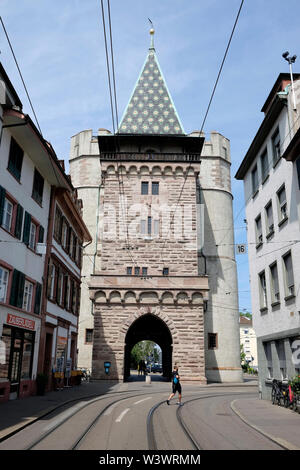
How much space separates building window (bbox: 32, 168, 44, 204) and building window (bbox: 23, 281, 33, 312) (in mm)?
3923

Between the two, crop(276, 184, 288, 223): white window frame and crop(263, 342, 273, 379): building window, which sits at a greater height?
crop(276, 184, 288, 223): white window frame

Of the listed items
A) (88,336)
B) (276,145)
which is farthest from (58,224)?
(88,336)

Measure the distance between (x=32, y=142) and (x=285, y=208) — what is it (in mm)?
10952

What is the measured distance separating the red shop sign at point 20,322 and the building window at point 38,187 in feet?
18.1

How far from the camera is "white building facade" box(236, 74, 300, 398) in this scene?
53.5ft

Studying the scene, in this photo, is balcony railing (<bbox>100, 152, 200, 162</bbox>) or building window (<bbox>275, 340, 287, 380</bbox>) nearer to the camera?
building window (<bbox>275, 340, 287, 380</bbox>)

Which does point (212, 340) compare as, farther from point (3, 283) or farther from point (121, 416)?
point (121, 416)

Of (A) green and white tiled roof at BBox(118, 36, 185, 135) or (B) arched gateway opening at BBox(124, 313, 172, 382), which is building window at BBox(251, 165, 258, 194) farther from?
(B) arched gateway opening at BBox(124, 313, 172, 382)

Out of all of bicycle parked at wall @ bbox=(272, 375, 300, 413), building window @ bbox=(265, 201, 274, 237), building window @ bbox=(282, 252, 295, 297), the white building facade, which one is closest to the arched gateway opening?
the white building facade

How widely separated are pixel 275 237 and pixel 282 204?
1.56 metres

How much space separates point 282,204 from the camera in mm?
17625

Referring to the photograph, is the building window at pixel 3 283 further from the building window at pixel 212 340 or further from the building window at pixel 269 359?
the building window at pixel 212 340

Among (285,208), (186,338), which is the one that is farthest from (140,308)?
(285,208)

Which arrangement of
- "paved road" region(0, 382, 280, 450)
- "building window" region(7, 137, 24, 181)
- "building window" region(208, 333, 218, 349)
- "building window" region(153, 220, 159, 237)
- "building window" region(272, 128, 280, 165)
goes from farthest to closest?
1. "building window" region(208, 333, 218, 349)
2. "building window" region(153, 220, 159, 237)
3. "building window" region(272, 128, 280, 165)
4. "building window" region(7, 137, 24, 181)
5. "paved road" region(0, 382, 280, 450)
